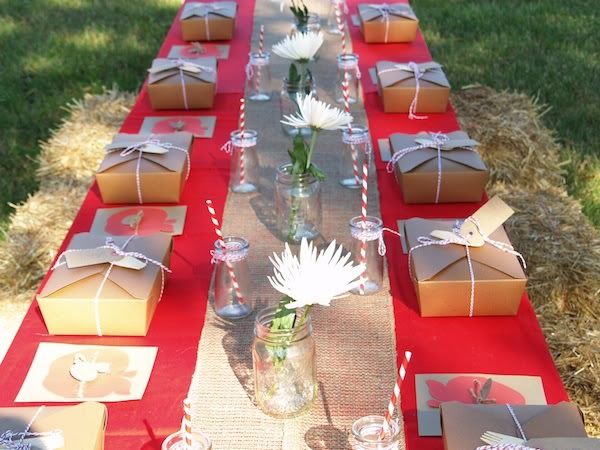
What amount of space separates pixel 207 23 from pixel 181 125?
0.97m

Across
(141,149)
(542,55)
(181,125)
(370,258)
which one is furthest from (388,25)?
(542,55)

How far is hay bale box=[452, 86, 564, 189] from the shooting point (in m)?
3.51

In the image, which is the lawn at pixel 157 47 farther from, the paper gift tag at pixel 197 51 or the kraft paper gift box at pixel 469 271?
the kraft paper gift box at pixel 469 271

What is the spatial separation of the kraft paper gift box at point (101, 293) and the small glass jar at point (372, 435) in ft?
1.83

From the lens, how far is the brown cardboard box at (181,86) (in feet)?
8.90

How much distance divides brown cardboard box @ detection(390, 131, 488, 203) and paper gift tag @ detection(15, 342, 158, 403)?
0.87 metres

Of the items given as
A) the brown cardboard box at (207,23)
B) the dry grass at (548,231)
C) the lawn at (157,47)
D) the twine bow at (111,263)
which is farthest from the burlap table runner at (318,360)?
the lawn at (157,47)

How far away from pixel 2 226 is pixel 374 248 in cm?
222

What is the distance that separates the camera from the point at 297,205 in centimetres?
196

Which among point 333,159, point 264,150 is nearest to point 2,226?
point 264,150

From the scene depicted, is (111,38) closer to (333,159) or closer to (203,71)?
(203,71)

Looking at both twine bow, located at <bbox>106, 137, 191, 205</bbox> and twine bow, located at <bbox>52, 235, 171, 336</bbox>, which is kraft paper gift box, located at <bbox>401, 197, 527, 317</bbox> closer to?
twine bow, located at <bbox>52, 235, 171, 336</bbox>

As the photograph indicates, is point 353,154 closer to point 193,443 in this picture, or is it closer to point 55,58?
point 193,443

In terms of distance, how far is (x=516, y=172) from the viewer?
3510 millimetres
